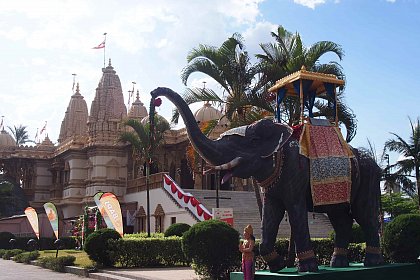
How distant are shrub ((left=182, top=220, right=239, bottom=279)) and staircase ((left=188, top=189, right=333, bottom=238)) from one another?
40.5 feet

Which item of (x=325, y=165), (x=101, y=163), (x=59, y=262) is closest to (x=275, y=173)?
(x=325, y=165)

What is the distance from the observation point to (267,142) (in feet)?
30.1

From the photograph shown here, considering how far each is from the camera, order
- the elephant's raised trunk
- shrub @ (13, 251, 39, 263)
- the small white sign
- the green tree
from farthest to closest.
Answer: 1. the green tree
2. shrub @ (13, 251, 39, 263)
3. the small white sign
4. the elephant's raised trunk

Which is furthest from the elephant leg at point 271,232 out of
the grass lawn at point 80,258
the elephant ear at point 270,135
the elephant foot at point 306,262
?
the grass lawn at point 80,258

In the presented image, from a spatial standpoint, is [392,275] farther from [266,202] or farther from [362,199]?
[266,202]

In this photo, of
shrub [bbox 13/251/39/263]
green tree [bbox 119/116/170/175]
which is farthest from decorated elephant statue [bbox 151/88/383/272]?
green tree [bbox 119/116/170/175]

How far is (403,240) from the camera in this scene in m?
11.3

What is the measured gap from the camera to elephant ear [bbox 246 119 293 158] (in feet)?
29.6

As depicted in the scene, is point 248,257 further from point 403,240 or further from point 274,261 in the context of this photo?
point 403,240

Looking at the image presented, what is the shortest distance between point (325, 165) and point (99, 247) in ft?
36.8

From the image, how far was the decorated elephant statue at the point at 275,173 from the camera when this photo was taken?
857 centimetres

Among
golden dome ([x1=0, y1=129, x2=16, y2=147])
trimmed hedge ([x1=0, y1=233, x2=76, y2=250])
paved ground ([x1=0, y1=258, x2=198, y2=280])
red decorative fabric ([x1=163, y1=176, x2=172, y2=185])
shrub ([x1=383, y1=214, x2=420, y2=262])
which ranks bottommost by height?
paved ground ([x1=0, y1=258, x2=198, y2=280])

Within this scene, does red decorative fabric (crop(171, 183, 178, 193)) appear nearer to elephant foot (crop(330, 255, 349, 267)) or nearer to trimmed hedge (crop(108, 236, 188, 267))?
trimmed hedge (crop(108, 236, 188, 267))

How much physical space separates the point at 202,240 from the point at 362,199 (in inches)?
155
